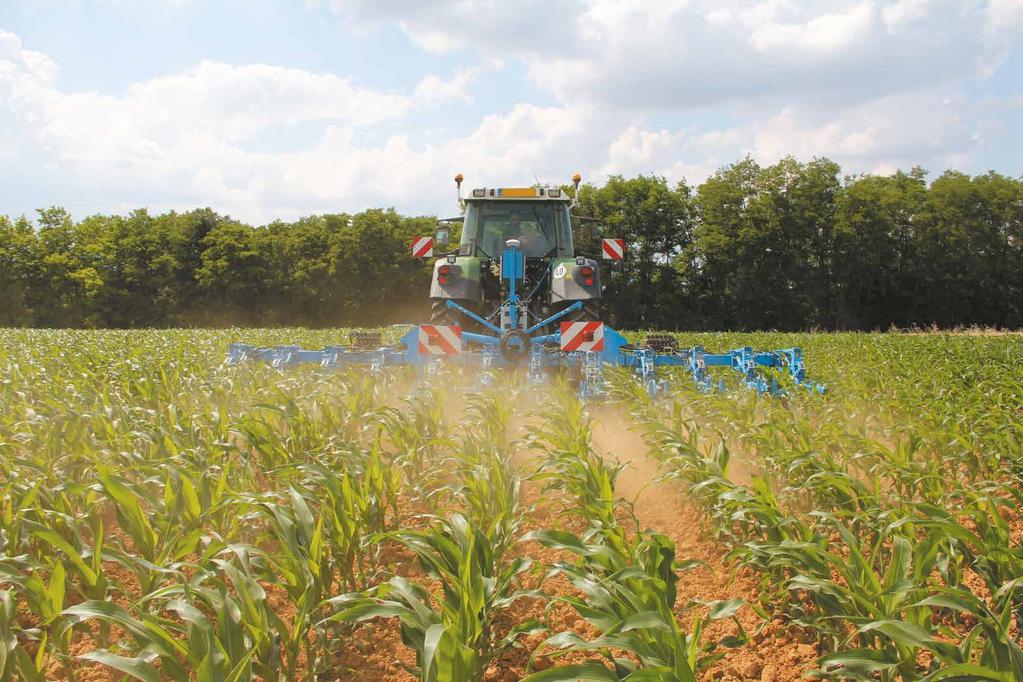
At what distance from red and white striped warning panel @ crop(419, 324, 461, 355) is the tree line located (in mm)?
28016

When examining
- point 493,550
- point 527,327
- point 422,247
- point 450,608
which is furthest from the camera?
point 422,247

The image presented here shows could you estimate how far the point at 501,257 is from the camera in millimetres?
8086

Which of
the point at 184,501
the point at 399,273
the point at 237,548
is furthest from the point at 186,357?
the point at 399,273

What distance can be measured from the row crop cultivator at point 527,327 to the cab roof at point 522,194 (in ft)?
0.04

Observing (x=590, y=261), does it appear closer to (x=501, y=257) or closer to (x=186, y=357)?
(x=501, y=257)

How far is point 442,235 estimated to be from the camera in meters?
8.72

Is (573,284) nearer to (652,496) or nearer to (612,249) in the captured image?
(612,249)

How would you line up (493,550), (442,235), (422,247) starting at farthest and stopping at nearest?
(442,235) → (422,247) → (493,550)

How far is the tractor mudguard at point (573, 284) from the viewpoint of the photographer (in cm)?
767

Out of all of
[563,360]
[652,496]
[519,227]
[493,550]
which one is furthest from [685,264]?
[493,550]

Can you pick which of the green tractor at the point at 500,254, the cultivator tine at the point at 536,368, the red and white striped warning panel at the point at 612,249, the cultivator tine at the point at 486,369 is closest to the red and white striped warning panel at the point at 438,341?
the cultivator tine at the point at 486,369

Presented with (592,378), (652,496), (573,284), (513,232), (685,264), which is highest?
(685,264)

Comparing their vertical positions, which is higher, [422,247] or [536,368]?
[422,247]

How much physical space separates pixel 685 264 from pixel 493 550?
3546 centimetres
